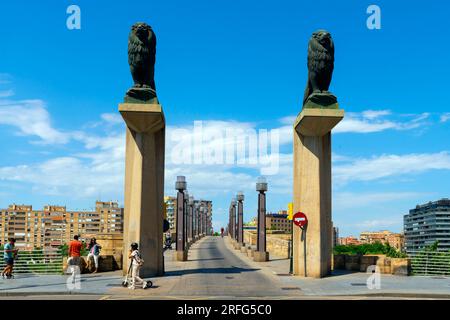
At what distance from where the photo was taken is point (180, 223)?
30656mm

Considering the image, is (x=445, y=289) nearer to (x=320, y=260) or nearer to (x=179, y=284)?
(x=320, y=260)

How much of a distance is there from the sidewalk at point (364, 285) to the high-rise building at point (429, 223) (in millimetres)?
96203

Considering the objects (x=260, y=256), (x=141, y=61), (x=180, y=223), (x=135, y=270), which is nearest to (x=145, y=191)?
(x=135, y=270)

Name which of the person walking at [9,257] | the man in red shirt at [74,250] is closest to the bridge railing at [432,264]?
the man in red shirt at [74,250]

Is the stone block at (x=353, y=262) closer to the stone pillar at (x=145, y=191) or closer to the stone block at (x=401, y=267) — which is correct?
the stone block at (x=401, y=267)

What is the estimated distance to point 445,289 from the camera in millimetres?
16250

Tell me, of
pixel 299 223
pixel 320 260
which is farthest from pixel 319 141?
pixel 320 260

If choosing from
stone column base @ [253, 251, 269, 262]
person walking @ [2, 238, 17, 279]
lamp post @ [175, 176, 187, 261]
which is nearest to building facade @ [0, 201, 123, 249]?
lamp post @ [175, 176, 187, 261]

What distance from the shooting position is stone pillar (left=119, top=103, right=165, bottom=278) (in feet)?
61.6

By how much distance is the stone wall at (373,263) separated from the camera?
838 inches

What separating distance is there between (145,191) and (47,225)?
180689 millimetres

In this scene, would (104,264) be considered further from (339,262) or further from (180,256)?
(339,262)

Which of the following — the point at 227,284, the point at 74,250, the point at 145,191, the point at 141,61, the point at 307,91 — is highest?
the point at 141,61
